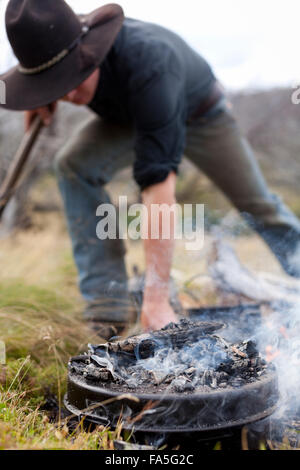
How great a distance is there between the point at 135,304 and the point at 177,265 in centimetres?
131

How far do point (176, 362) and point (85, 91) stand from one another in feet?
4.65

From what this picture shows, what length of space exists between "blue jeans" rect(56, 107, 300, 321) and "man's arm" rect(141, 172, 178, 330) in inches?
28.9

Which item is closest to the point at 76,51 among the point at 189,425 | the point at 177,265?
the point at 189,425

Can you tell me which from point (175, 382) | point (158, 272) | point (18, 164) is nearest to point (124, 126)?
point (18, 164)

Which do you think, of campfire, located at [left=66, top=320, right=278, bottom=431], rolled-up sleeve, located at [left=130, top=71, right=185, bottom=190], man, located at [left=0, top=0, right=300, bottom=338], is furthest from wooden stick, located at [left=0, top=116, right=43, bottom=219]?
campfire, located at [left=66, top=320, right=278, bottom=431]

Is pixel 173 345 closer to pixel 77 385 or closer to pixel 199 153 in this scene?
pixel 77 385

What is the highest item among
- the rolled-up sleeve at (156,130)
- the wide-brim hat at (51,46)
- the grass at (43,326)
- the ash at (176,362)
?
the wide-brim hat at (51,46)

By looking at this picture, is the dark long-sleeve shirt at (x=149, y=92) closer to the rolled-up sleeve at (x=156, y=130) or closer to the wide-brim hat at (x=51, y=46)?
the rolled-up sleeve at (x=156, y=130)

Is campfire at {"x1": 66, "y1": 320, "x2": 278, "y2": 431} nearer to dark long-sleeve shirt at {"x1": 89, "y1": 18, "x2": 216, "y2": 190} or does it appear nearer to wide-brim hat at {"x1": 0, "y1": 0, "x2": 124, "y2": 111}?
dark long-sleeve shirt at {"x1": 89, "y1": 18, "x2": 216, "y2": 190}

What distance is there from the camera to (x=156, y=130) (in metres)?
1.98

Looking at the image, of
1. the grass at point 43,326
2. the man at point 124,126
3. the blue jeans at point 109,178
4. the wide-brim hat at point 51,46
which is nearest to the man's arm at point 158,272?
the man at point 124,126

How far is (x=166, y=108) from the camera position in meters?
1.97

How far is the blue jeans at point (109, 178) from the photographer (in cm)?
271

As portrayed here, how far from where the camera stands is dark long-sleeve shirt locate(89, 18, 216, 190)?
197 centimetres
